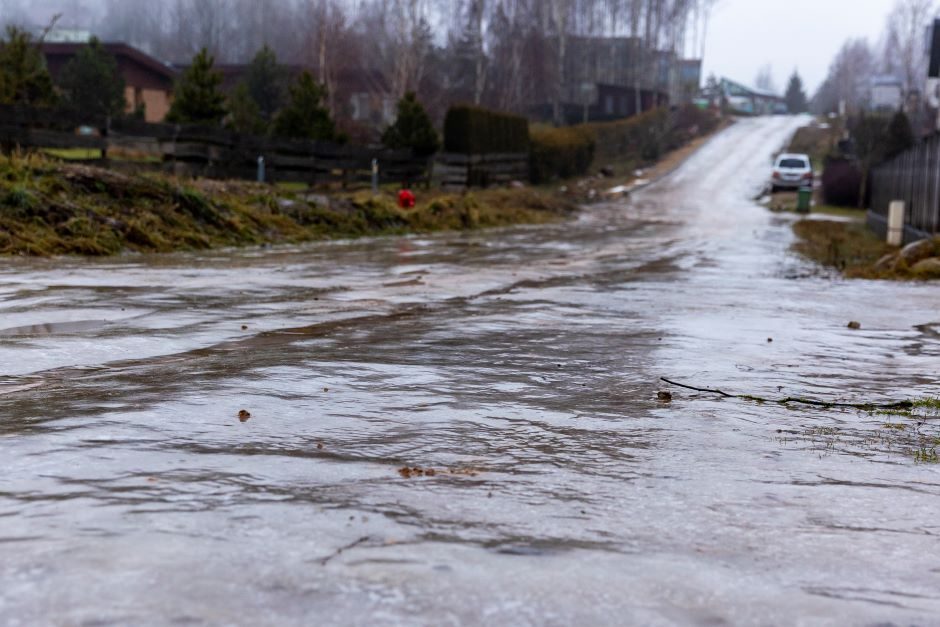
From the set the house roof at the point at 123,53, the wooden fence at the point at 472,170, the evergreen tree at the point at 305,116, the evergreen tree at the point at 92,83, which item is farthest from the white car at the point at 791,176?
the house roof at the point at 123,53

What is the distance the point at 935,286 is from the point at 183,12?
4694 inches

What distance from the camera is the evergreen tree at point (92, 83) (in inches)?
1800

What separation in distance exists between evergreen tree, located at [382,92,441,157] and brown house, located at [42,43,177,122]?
74.2 feet

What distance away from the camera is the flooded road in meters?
3.03

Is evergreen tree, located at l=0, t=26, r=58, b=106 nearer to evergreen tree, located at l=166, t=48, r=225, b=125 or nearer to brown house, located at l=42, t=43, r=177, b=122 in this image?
evergreen tree, located at l=166, t=48, r=225, b=125

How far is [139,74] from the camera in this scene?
193 ft

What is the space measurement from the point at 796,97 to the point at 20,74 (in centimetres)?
17035

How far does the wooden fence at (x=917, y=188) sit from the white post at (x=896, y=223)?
169 millimetres

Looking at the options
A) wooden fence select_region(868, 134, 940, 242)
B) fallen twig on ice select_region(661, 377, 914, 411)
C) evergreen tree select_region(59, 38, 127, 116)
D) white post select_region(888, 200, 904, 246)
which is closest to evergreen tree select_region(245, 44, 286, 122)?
evergreen tree select_region(59, 38, 127, 116)

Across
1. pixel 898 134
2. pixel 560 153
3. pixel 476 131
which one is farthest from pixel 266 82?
pixel 898 134

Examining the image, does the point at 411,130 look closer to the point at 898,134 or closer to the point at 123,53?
the point at 898,134

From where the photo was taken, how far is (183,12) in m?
124

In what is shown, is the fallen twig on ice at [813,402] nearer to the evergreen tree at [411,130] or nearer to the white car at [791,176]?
the evergreen tree at [411,130]

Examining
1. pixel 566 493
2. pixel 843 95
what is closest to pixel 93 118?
pixel 566 493
